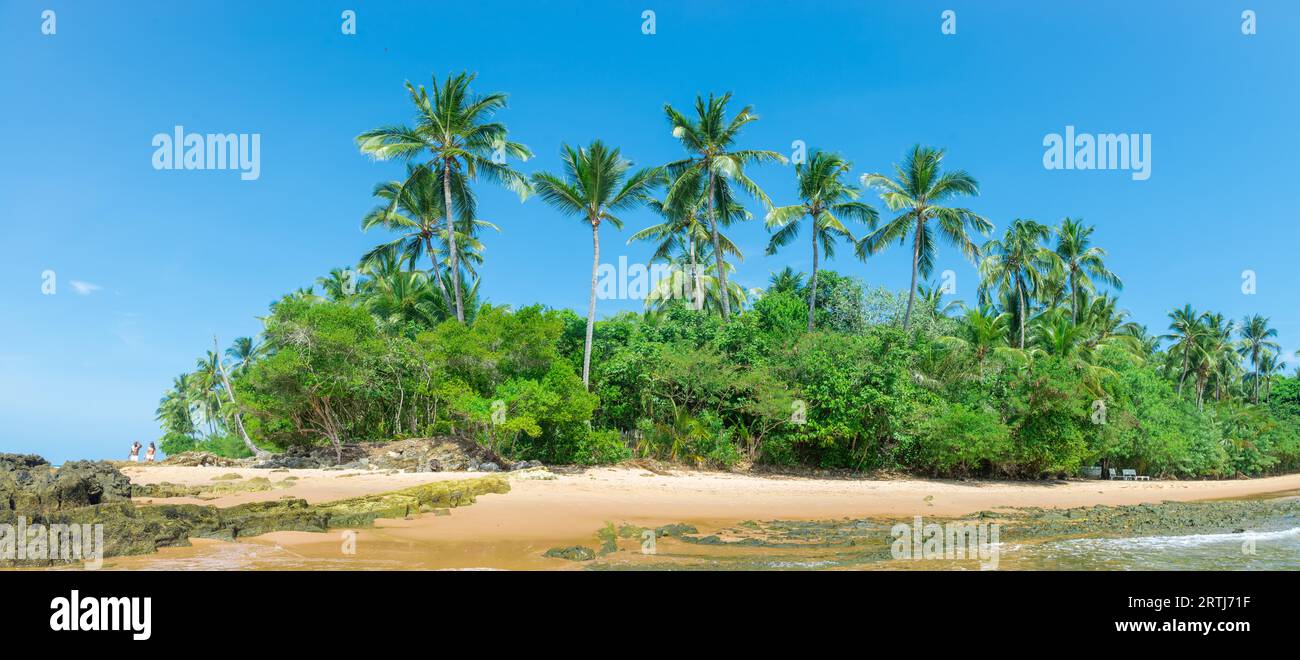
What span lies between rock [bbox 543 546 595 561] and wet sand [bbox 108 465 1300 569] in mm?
206

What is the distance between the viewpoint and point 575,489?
1589 cm

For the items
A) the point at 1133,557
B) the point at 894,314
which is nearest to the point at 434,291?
the point at 894,314

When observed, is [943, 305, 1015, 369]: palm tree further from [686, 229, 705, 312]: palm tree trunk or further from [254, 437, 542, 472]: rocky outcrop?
[254, 437, 542, 472]: rocky outcrop

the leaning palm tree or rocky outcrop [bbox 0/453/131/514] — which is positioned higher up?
the leaning palm tree

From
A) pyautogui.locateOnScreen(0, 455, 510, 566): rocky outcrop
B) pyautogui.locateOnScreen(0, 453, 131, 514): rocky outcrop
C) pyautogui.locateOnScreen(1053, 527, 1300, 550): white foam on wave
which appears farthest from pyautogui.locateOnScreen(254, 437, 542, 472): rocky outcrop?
pyautogui.locateOnScreen(1053, 527, 1300, 550): white foam on wave

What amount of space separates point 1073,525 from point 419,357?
696 inches

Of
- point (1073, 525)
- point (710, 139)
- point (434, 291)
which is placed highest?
point (710, 139)

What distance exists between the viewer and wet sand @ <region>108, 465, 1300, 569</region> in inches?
312

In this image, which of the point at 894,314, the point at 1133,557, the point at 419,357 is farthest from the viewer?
the point at 894,314

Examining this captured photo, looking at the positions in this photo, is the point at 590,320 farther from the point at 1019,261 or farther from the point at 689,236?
the point at 1019,261

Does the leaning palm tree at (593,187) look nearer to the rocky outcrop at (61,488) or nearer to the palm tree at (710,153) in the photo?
the palm tree at (710,153)

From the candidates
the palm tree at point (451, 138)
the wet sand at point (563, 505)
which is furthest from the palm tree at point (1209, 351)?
the palm tree at point (451, 138)

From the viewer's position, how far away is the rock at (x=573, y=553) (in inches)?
323
